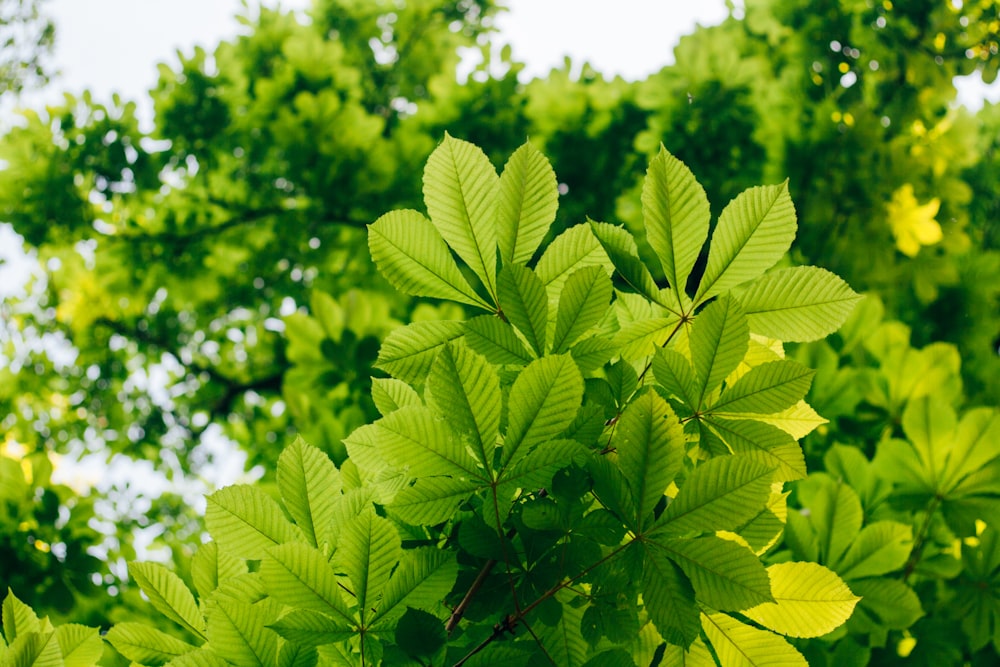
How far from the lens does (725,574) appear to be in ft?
2.16

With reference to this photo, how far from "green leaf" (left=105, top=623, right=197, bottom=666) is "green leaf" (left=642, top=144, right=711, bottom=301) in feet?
2.44

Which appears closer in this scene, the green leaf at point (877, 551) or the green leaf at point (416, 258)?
the green leaf at point (416, 258)

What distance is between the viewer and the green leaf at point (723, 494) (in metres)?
0.65

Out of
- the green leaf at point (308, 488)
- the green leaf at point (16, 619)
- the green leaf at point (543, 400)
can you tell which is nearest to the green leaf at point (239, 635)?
the green leaf at point (308, 488)

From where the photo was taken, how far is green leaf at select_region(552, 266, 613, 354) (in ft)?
2.43

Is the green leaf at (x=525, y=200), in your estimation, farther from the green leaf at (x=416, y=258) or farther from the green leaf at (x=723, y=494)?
the green leaf at (x=723, y=494)

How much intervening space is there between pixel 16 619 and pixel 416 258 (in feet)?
1.95

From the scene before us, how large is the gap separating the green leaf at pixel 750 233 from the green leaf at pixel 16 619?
846mm

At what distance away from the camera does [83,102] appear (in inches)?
143

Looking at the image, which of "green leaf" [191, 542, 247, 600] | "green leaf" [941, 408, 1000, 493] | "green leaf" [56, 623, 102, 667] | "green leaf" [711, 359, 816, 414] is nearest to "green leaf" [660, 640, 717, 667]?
"green leaf" [711, 359, 816, 414]

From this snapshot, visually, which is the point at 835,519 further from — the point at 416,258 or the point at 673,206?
the point at 416,258

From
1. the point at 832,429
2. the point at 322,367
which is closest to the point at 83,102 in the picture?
the point at 322,367

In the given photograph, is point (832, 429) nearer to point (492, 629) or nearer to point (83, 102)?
point (492, 629)

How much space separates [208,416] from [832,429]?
3734 mm
